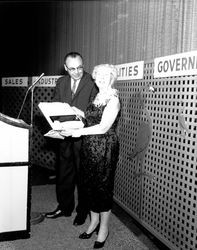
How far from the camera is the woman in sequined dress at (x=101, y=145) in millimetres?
2387

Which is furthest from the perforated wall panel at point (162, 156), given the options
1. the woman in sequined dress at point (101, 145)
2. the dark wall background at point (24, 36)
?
the dark wall background at point (24, 36)

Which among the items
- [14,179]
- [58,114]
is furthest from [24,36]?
[14,179]

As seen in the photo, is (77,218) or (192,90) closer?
(192,90)

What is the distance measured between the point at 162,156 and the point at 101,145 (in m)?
0.51

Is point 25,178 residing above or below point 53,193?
above

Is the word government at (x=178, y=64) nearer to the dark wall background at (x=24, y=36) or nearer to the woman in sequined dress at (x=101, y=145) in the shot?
the woman in sequined dress at (x=101, y=145)

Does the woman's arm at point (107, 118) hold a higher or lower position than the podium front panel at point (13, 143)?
higher

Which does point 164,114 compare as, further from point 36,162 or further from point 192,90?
point 36,162

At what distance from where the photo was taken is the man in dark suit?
2.85 m

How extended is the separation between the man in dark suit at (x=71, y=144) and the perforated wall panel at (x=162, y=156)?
492 millimetres

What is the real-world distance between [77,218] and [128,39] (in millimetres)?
1845

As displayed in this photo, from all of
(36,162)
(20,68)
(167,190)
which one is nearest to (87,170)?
(167,190)

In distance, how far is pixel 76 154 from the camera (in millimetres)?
2957

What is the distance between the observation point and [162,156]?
8.46 ft
